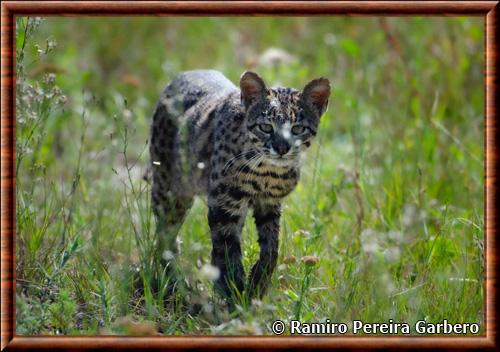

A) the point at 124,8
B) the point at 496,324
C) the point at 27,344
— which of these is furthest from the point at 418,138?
the point at 27,344

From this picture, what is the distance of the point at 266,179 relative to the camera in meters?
5.40

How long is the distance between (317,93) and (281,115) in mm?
366

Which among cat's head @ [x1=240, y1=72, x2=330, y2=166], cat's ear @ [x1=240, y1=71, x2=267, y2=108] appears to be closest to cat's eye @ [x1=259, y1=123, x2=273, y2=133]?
cat's head @ [x1=240, y1=72, x2=330, y2=166]

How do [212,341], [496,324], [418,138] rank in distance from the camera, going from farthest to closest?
[418,138], [496,324], [212,341]

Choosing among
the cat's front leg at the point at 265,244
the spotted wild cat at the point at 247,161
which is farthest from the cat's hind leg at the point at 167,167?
the cat's front leg at the point at 265,244

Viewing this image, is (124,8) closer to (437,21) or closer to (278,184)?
(278,184)

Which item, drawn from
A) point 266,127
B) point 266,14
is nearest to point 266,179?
point 266,127

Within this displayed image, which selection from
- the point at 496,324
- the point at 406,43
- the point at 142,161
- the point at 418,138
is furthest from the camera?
the point at 406,43

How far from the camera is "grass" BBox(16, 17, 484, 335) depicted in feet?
16.2

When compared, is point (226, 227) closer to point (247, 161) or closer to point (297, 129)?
point (247, 161)

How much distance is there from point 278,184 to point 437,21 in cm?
505

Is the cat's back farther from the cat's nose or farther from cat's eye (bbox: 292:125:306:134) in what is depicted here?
the cat's nose

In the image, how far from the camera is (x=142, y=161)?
873 centimetres

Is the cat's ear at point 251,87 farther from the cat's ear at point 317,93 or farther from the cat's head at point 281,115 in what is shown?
the cat's ear at point 317,93
